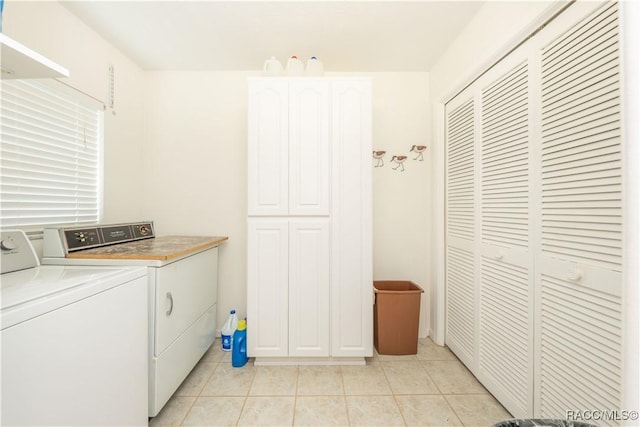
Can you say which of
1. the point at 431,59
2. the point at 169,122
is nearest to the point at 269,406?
A: the point at 169,122

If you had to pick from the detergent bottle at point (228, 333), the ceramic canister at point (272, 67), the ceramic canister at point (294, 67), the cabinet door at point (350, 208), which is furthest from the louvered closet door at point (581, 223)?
the detergent bottle at point (228, 333)

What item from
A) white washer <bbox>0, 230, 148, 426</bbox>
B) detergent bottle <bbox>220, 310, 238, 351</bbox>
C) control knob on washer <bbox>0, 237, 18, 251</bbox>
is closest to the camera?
white washer <bbox>0, 230, 148, 426</bbox>

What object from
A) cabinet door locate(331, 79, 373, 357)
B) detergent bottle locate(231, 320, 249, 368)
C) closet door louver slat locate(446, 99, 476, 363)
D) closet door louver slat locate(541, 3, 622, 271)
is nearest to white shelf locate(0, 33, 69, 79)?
cabinet door locate(331, 79, 373, 357)

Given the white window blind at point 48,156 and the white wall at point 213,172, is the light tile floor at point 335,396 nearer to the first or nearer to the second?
the white wall at point 213,172

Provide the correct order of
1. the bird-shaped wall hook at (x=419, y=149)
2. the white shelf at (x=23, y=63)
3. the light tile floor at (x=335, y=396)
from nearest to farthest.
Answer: the white shelf at (x=23, y=63), the light tile floor at (x=335, y=396), the bird-shaped wall hook at (x=419, y=149)

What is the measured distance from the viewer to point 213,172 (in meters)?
2.46

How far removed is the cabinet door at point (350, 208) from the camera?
1936mm

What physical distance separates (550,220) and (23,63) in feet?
7.48

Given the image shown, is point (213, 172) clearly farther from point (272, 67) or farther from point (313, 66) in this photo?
point (313, 66)

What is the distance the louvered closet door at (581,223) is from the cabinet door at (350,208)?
1.00 meters

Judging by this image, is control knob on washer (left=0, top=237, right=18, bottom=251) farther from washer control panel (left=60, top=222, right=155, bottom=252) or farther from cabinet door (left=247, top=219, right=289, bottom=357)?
cabinet door (left=247, top=219, right=289, bottom=357)

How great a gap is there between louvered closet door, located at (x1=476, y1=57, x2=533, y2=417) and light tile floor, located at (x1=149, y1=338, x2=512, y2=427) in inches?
8.8

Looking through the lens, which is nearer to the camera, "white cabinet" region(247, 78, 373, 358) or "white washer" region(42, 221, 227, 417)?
"white washer" region(42, 221, 227, 417)

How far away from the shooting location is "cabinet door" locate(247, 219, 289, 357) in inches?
75.9
